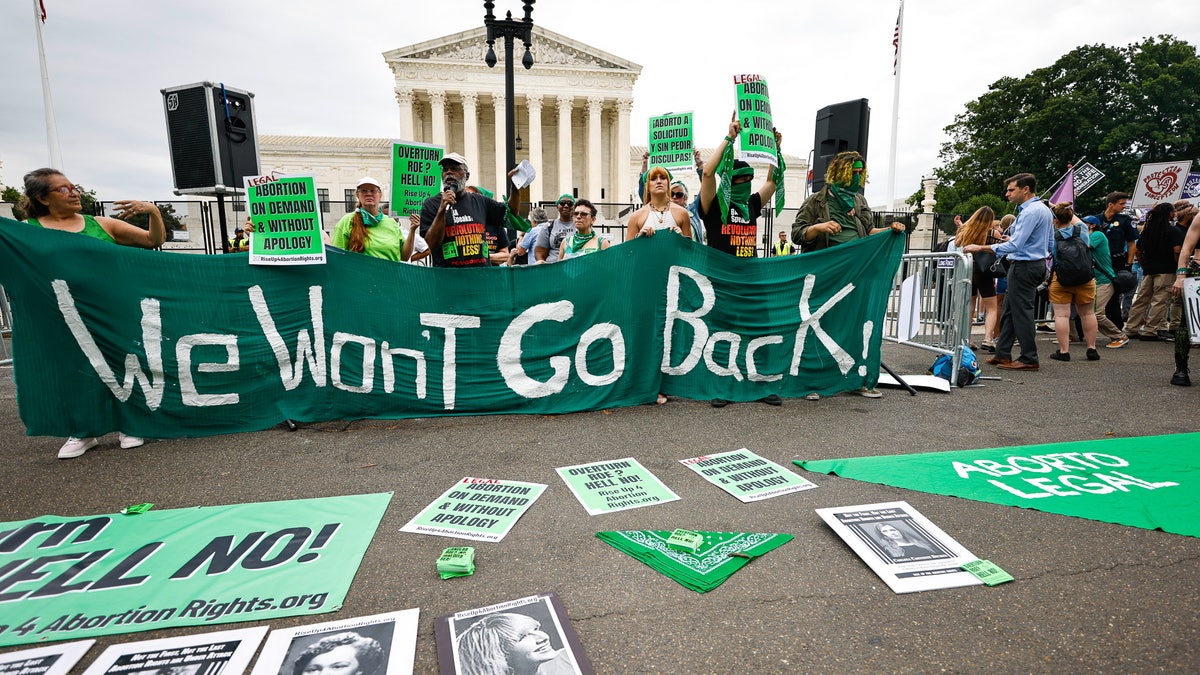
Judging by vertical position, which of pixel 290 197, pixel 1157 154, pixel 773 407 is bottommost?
pixel 773 407

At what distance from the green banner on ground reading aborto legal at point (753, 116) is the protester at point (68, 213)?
4.30m

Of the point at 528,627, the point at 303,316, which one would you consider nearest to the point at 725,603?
the point at 528,627

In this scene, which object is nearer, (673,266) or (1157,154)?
(673,266)

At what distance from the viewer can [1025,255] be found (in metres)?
5.94

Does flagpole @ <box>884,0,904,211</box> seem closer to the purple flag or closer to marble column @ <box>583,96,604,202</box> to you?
the purple flag

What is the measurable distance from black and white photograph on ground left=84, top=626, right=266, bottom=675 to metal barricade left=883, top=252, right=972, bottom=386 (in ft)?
18.1

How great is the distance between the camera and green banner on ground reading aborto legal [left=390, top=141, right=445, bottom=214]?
5543 millimetres

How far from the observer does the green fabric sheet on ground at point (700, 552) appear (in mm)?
2201

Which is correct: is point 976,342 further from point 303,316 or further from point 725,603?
point 303,316

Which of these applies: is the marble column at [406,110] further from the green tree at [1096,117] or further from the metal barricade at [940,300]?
the metal barricade at [940,300]

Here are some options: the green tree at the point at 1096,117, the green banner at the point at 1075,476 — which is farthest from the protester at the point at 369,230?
the green tree at the point at 1096,117

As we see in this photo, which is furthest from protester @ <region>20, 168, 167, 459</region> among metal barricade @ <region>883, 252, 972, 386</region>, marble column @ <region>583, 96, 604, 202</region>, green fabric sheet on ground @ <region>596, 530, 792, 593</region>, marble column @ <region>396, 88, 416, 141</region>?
marble column @ <region>396, 88, 416, 141</region>

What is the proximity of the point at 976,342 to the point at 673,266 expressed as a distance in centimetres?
586

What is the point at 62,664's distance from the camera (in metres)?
1.71
